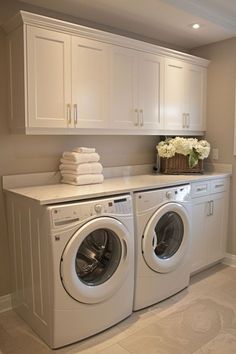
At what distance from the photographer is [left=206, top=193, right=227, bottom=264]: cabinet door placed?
334 cm

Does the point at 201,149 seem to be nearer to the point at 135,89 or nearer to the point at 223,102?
the point at 223,102

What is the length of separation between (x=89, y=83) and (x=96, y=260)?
138 cm

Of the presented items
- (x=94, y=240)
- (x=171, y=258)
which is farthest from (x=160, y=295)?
(x=94, y=240)

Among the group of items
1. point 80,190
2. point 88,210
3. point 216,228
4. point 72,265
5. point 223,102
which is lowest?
point 216,228

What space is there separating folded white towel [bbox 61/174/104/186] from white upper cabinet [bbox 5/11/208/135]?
0.36m

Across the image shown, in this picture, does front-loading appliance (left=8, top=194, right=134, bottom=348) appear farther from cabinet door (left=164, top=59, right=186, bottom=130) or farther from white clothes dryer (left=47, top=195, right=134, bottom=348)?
cabinet door (left=164, top=59, right=186, bottom=130)

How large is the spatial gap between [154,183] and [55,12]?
Answer: 1.64 metres

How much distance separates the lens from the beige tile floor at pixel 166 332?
7.01 feet

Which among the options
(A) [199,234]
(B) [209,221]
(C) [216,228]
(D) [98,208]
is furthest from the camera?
(C) [216,228]

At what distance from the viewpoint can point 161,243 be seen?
288 centimetres

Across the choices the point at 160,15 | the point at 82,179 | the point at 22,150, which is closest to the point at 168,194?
the point at 82,179

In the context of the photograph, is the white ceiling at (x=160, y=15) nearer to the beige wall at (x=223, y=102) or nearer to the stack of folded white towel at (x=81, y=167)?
the beige wall at (x=223, y=102)

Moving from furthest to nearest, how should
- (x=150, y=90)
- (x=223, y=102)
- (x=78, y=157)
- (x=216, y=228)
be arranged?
(x=223, y=102)
(x=216, y=228)
(x=150, y=90)
(x=78, y=157)

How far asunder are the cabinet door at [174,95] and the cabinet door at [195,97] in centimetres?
9
